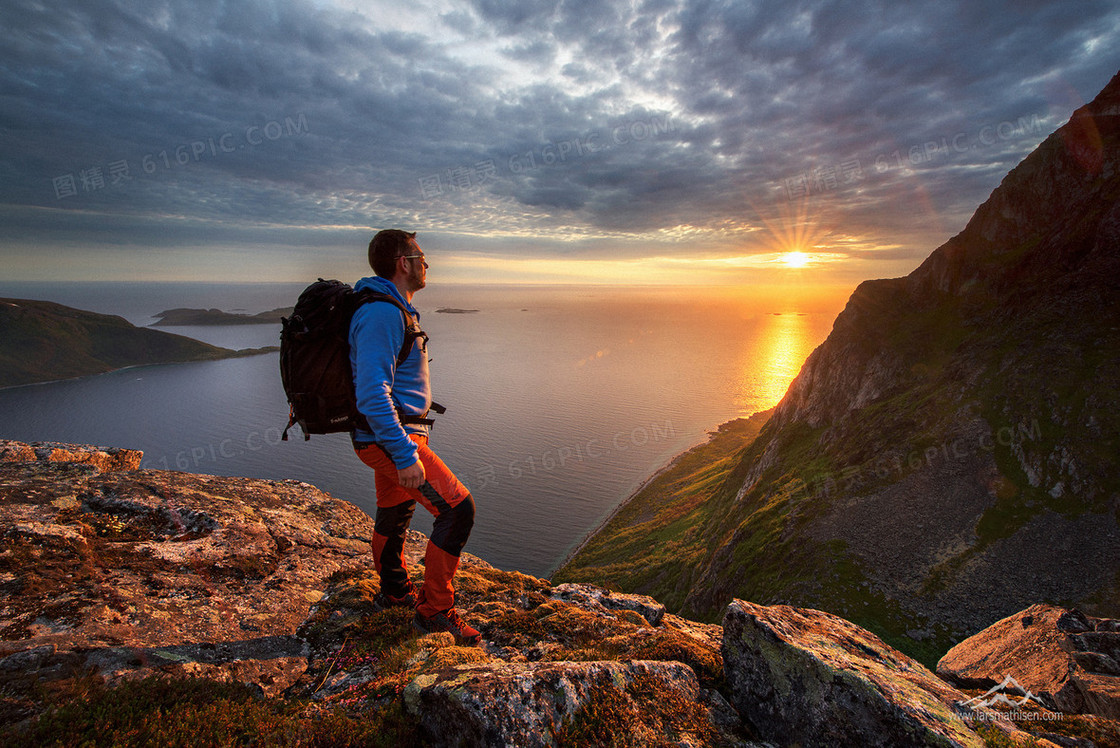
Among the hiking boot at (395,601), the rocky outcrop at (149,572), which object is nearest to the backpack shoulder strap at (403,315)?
the hiking boot at (395,601)

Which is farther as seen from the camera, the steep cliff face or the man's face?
the steep cliff face

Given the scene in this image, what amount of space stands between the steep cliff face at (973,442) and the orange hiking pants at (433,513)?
32274mm

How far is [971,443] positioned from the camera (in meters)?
37.1

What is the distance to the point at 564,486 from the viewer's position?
317ft

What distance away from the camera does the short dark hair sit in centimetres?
596

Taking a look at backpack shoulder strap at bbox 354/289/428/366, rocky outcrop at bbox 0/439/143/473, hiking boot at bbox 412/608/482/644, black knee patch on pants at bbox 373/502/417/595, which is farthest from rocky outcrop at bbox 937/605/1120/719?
rocky outcrop at bbox 0/439/143/473

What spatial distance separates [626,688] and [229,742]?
3833mm

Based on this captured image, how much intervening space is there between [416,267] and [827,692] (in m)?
7.37

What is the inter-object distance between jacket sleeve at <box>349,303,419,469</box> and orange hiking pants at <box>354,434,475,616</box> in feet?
1.91

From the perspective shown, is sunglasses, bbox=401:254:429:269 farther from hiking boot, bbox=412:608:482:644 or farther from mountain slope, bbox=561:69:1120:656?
mountain slope, bbox=561:69:1120:656

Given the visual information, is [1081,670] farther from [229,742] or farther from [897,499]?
[897,499]

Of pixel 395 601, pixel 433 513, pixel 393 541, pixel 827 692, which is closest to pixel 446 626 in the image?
pixel 395 601

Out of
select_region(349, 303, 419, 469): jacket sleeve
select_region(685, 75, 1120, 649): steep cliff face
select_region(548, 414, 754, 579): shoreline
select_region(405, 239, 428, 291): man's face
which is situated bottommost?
select_region(548, 414, 754, 579): shoreline

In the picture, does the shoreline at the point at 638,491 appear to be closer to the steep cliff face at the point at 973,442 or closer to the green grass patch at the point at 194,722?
the steep cliff face at the point at 973,442
